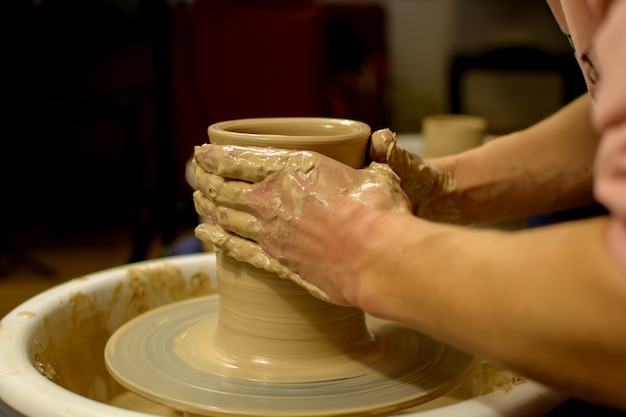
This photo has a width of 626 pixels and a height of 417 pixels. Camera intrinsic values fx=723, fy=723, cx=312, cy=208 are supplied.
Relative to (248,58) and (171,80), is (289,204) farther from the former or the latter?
(248,58)

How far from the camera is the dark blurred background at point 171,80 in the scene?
321cm

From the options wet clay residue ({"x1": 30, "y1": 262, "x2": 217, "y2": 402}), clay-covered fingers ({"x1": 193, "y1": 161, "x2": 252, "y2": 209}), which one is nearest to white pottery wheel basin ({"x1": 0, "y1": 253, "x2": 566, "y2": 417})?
wet clay residue ({"x1": 30, "y1": 262, "x2": 217, "y2": 402})

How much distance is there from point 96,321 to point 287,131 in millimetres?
492

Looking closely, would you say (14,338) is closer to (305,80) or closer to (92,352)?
(92,352)

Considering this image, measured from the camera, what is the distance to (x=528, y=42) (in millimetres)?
5262

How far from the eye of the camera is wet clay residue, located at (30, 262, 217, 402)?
1.15 meters

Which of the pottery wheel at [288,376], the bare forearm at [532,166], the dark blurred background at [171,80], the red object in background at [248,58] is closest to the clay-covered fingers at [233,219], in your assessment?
the pottery wheel at [288,376]

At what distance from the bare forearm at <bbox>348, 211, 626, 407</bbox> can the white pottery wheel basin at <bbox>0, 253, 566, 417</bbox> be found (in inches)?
6.1

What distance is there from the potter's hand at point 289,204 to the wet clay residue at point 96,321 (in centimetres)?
37

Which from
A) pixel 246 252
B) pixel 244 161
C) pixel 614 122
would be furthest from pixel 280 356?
pixel 614 122

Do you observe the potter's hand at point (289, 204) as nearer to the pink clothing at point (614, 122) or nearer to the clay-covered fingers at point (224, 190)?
the clay-covered fingers at point (224, 190)

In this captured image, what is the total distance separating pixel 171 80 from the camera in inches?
146

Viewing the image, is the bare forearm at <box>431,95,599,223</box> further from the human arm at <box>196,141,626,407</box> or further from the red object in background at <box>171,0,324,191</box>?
the red object in background at <box>171,0,324,191</box>

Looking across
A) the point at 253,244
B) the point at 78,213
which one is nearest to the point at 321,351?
the point at 253,244
